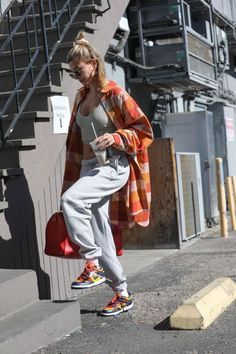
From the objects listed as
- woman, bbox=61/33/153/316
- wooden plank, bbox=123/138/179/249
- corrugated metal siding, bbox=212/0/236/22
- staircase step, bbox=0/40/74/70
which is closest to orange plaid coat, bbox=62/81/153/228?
woman, bbox=61/33/153/316

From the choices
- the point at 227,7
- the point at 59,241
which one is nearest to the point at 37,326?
the point at 59,241

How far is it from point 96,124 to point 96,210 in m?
0.61

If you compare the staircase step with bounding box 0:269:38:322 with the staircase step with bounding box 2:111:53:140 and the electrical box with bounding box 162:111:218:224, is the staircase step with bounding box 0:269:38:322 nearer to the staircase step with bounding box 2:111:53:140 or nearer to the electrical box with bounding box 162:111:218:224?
the staircase step with bounding box 2:111:53:140

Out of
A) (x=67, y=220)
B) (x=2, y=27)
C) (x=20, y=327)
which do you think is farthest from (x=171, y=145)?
(x=20, y=327)

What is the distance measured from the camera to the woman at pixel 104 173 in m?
4.26

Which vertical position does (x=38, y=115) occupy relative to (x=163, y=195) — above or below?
above

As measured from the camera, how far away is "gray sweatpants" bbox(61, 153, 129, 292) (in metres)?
4.21

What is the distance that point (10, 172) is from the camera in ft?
15.5

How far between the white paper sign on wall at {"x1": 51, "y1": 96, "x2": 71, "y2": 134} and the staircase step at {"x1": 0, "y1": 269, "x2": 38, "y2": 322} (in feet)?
4.68

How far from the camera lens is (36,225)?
5152mm

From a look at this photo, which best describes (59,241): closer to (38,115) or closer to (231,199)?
(38,115)

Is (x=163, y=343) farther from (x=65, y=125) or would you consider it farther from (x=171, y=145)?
(x=171, y=145)

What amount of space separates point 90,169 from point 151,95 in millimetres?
7443

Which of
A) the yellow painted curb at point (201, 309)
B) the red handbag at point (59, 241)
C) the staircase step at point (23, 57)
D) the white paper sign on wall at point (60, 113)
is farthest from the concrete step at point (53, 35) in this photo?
the yellow painted curb at point (201, 309)
